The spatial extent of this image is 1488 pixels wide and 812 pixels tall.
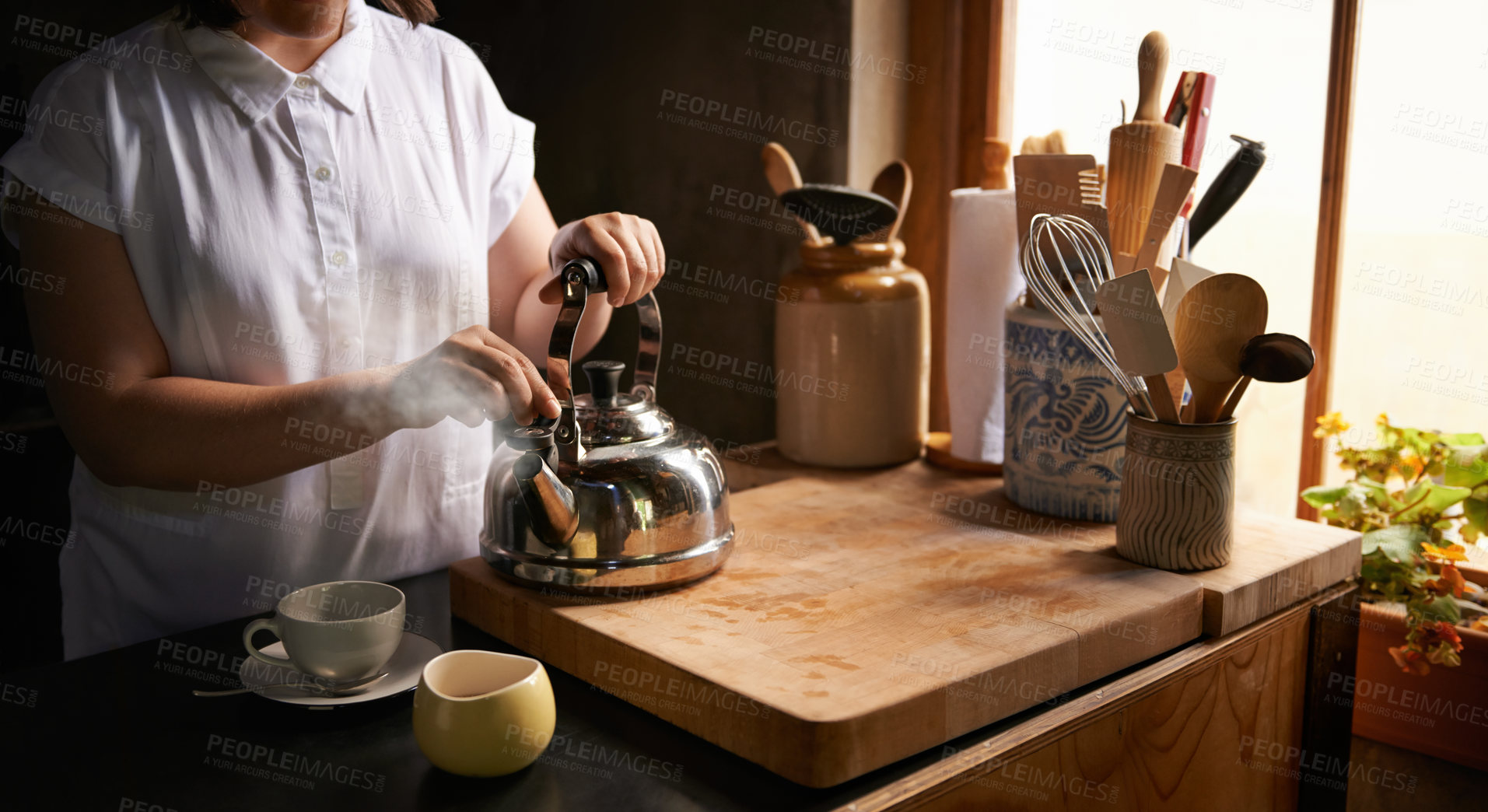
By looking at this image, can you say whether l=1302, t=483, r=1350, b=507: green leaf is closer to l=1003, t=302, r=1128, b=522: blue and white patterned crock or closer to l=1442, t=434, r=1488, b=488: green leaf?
l=1442, t=434, r=1488, b=488: green leaf

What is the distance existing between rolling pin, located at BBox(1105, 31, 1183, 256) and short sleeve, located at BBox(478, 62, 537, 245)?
0.67 meters

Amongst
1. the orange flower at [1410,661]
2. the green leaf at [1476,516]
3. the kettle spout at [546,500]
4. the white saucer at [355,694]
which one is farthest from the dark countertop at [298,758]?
the green leaf at [1476,516]

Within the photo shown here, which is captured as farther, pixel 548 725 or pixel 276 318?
pixel 276 318

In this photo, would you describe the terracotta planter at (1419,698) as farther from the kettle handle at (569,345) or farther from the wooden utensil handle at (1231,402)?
the kettle handle at (569,345)

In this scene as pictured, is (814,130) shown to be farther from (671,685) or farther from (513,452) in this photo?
(671,685)

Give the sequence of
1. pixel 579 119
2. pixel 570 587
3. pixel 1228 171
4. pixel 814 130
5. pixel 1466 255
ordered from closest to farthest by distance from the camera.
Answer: pixel 570 587 → pixel 1228 171 → pixel 1466 255 → pixel 814 130 → pixel 579 119

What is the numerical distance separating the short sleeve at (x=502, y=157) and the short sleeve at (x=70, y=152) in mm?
386

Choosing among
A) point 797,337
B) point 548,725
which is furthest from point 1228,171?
point 548,725

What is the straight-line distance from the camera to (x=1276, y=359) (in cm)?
89

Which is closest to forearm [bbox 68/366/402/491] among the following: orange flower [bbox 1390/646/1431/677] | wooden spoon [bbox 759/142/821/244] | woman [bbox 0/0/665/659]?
woman [bbox 0/0/665/659]

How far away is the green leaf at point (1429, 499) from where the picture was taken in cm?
113

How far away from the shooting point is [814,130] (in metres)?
1.64

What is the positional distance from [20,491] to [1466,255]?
82.2 inches

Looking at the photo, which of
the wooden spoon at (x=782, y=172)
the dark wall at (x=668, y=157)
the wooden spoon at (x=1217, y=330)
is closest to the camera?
the wooden spoon at (x=1217, y=330)
